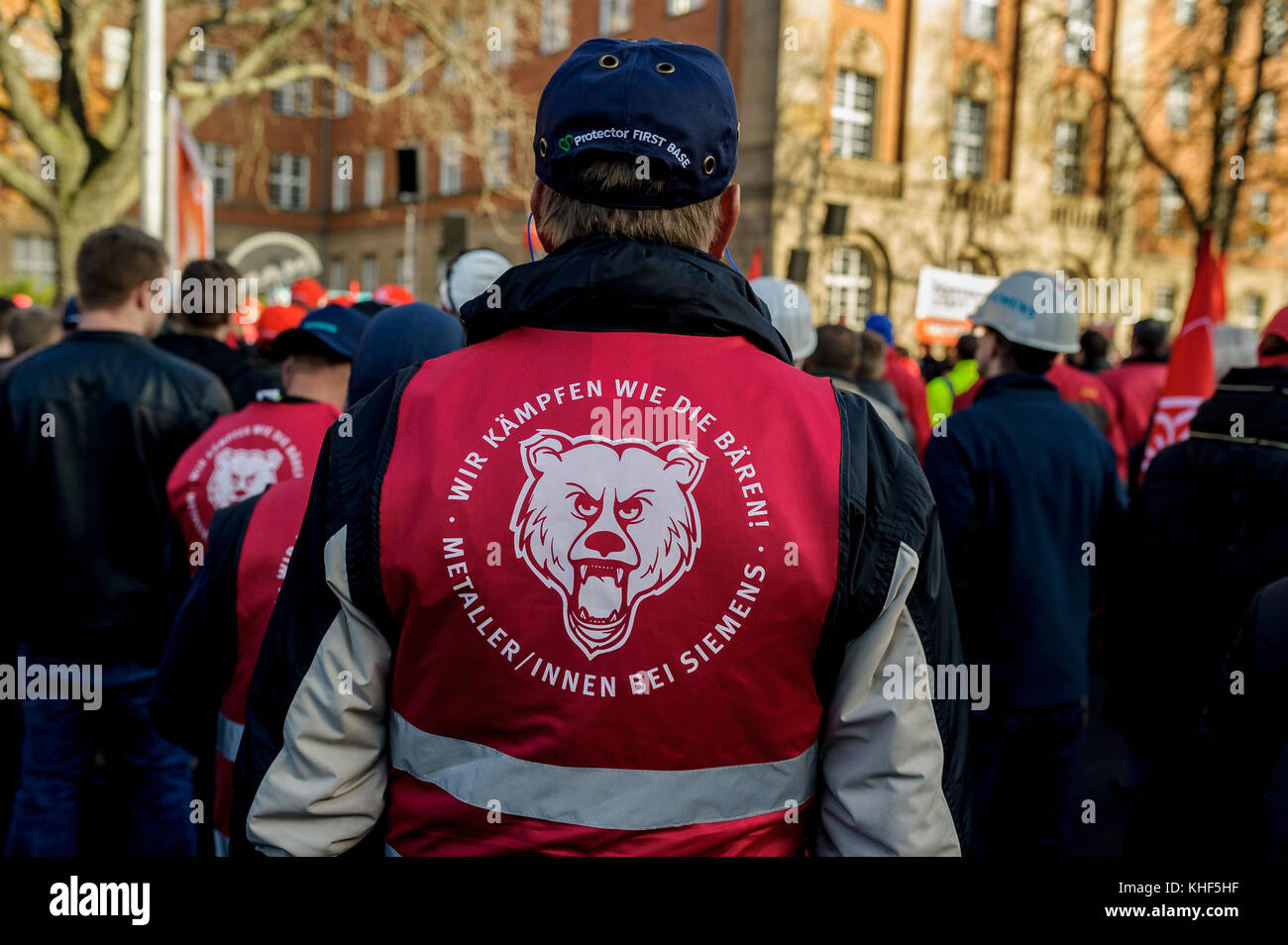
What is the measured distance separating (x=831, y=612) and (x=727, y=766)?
25 cm

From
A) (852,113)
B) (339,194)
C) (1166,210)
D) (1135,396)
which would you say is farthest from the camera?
(339,194)

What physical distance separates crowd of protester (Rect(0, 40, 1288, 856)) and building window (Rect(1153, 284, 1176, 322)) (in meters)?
28.2

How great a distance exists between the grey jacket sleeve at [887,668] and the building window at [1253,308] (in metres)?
34.7

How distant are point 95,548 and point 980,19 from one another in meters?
25.8

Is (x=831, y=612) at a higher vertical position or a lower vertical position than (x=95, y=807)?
higher

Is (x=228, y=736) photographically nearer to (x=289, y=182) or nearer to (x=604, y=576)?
(x=604, y=576)

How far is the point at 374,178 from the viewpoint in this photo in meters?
36.0

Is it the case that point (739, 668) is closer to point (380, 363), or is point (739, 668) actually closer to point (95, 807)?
point (380, 363)

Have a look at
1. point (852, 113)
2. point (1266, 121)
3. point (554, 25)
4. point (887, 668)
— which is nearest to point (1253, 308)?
point (1266, 121)

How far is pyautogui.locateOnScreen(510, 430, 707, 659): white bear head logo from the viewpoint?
1438 mm

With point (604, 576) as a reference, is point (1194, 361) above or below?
above

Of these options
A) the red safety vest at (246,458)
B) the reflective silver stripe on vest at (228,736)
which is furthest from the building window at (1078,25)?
the reflective silver stripe on vest at (228,736)
